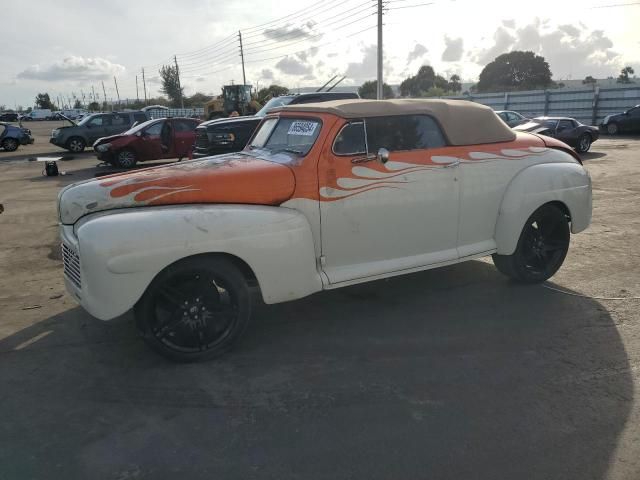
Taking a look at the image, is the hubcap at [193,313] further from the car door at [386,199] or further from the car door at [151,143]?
the car door at [151,143]

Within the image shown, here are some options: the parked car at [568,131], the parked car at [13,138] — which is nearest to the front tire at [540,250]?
the parked car at [568,131]

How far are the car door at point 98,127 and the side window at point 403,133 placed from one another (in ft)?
67.7

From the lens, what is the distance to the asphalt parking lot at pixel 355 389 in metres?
2.82

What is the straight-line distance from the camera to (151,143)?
16703 millimetres

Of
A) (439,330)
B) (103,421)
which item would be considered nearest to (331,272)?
(439,330)

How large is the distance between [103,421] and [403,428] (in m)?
1.83

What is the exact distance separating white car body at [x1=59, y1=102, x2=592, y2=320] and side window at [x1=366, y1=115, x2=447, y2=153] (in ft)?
0.35

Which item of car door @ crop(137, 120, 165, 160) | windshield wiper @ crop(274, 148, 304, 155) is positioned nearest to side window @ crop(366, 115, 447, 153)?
windshield wiper @ crop(274, 148, 304, 155)

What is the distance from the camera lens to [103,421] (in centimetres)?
321

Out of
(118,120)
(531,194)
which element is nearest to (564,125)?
(531,194)

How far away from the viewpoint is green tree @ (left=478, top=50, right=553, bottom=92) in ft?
243

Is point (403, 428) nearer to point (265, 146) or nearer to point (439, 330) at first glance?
point (439, 330)

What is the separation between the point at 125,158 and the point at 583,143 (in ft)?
52.9

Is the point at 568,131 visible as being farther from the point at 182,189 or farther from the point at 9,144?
the point at 9,144
